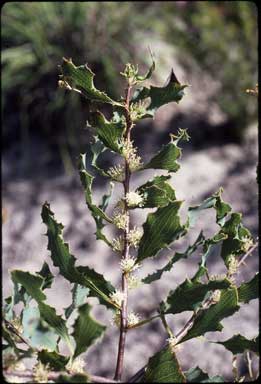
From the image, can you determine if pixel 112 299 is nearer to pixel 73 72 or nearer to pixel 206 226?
pixel 73 72

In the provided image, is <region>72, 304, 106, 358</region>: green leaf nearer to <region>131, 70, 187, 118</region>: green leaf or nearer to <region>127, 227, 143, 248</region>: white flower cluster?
<region>127, 227, 143, 248</region>: white flower cluster

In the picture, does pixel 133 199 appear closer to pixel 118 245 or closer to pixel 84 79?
pixel 118 245

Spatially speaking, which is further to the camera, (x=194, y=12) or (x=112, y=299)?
(x=194, y=12)

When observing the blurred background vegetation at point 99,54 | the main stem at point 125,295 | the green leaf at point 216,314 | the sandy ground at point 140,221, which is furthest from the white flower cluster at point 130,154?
the blurred background vegetation at point 99,54

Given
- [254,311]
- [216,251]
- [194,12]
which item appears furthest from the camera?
[194,12]

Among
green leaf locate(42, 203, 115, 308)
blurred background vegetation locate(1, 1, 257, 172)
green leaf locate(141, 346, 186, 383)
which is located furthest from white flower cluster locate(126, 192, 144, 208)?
blurred background vegetation locate(1, 1, 257, 172)

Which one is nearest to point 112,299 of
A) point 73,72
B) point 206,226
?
point 73,72

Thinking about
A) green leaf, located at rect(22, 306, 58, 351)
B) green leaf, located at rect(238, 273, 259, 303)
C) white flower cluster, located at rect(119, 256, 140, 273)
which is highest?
white flower cluster, located at rect(119, 256, 140, 273)
